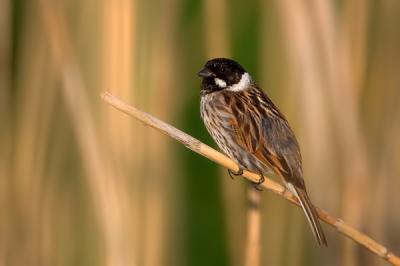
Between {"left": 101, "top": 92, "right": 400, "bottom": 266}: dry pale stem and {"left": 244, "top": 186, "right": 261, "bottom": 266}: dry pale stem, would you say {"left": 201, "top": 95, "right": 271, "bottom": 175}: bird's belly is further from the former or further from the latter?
{"left": 101, "top": 92, "right": 400, "bottom": 266}: dry pale stem

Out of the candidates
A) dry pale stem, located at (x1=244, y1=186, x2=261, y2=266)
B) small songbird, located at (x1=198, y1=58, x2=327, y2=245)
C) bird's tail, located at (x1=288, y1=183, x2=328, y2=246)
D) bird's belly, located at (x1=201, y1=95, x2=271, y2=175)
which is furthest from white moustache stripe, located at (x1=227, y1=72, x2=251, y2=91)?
bird's tail, located at (x1=288, y1=183, x2=328, y2=246)

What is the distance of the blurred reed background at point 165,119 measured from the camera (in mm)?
2793

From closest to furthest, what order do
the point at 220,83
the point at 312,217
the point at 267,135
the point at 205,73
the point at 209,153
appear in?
the point at 209,153 → the point at 312,217 → the point at 267,135 → the point at 205,73 → the point at 220,83

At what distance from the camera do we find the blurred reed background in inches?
110

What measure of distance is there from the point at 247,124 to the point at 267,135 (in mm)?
99

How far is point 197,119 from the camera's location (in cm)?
340

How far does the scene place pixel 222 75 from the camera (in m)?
3.01

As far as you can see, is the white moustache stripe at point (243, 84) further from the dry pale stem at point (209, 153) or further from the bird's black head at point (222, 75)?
the dry pale stem at point (209, 153)

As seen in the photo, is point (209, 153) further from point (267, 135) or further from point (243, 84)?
point (243, 84)

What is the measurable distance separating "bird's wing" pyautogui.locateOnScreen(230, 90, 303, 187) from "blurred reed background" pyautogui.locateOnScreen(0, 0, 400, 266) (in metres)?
0.16

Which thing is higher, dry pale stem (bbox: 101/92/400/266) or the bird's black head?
the bird's black head

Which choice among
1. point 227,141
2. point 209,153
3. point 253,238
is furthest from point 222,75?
point 209,153

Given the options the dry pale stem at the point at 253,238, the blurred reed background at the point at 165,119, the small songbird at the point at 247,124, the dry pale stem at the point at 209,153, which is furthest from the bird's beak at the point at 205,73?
the dry pale stem at the point at 209,153

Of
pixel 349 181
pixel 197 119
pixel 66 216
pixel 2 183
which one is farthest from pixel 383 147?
pixel 2 183
